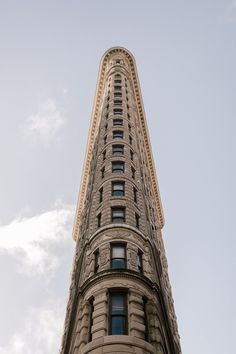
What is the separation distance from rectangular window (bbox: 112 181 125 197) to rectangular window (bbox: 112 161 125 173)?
2559mm

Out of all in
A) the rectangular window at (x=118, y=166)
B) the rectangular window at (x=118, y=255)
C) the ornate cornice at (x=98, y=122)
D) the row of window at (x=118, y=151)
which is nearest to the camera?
the rectangular window at (x=118, y=255)

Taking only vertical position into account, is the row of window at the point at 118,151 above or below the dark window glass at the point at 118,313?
above

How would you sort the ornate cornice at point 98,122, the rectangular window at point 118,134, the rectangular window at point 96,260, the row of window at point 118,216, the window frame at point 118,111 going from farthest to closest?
the ornate cornice at point 98,122
the window frame at point 118,111
the rectangular window at point 118,134
the row of window at point 118,216
the rectangular window at point 96,260

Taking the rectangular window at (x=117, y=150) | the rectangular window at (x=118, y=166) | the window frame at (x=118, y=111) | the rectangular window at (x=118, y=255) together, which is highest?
the window frame at (x=118, y=111)

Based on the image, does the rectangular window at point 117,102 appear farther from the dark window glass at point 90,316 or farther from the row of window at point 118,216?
the dark window glass at point 90,316

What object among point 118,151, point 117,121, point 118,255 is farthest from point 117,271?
point 117,121

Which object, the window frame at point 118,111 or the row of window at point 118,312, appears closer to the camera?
the row of window at point 118,312

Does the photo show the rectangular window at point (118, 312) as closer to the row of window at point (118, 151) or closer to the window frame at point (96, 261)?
the window frame at point (96, 261)

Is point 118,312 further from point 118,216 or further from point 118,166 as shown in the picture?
point 118,166

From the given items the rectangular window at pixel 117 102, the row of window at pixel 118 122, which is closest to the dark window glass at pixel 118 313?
the row of window at pixel 118 122

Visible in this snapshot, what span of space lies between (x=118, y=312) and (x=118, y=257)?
16.9 feet

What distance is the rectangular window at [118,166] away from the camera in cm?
3903

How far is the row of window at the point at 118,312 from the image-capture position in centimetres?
2173

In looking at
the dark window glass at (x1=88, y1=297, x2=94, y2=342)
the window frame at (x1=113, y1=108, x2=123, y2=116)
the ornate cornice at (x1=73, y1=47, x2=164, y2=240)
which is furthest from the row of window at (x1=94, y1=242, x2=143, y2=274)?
the ornate cornice at (x1=73, y1=47, x2=164, y2=240)
